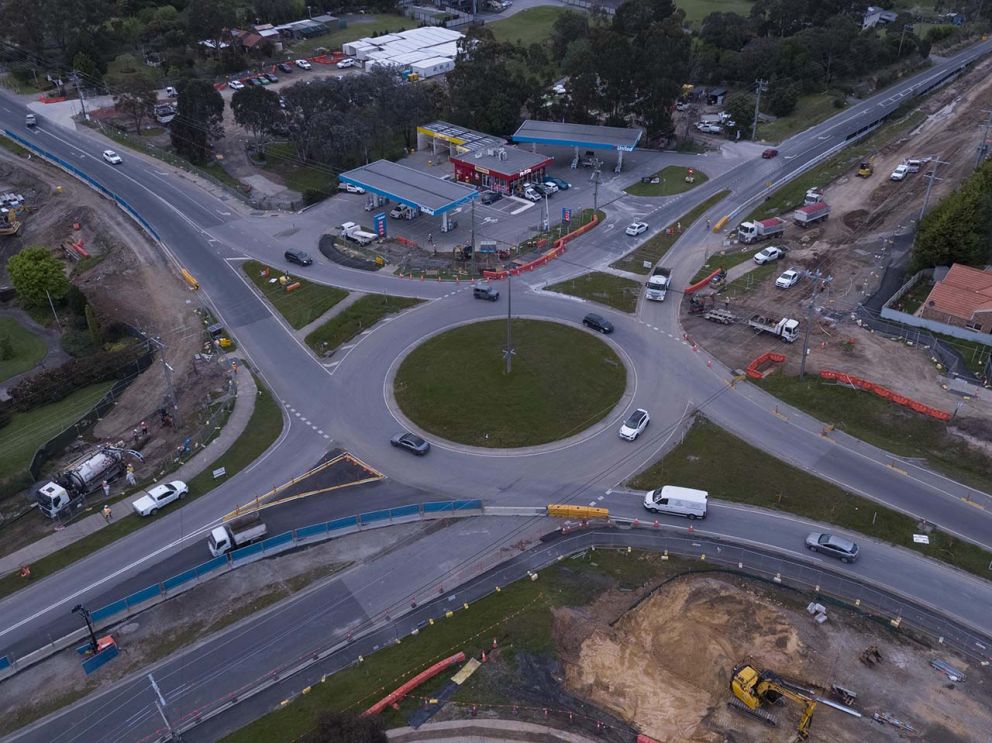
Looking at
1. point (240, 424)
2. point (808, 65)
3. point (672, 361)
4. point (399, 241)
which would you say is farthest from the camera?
point (808, 65)

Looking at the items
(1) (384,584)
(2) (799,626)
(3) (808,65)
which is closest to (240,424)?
(1) (384,584)

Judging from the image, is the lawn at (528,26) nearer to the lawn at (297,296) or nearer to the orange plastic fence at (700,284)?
the orange plastic fence at (700,284)

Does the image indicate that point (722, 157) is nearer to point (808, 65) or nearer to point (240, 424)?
point (808, 65)

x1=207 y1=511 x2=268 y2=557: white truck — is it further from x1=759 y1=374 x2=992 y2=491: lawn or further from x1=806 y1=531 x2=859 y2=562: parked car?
x1=759 y1=374 x2=992 y2=491: lawn

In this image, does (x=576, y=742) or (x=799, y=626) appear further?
(x=799, y=626)

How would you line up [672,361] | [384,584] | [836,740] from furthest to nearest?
[672,361] → [384,584] → [836,740]

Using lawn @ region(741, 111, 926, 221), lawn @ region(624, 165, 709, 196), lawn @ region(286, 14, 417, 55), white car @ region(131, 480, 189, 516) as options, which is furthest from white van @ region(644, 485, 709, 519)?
lawn @ region(286, 14, 417, 55)
